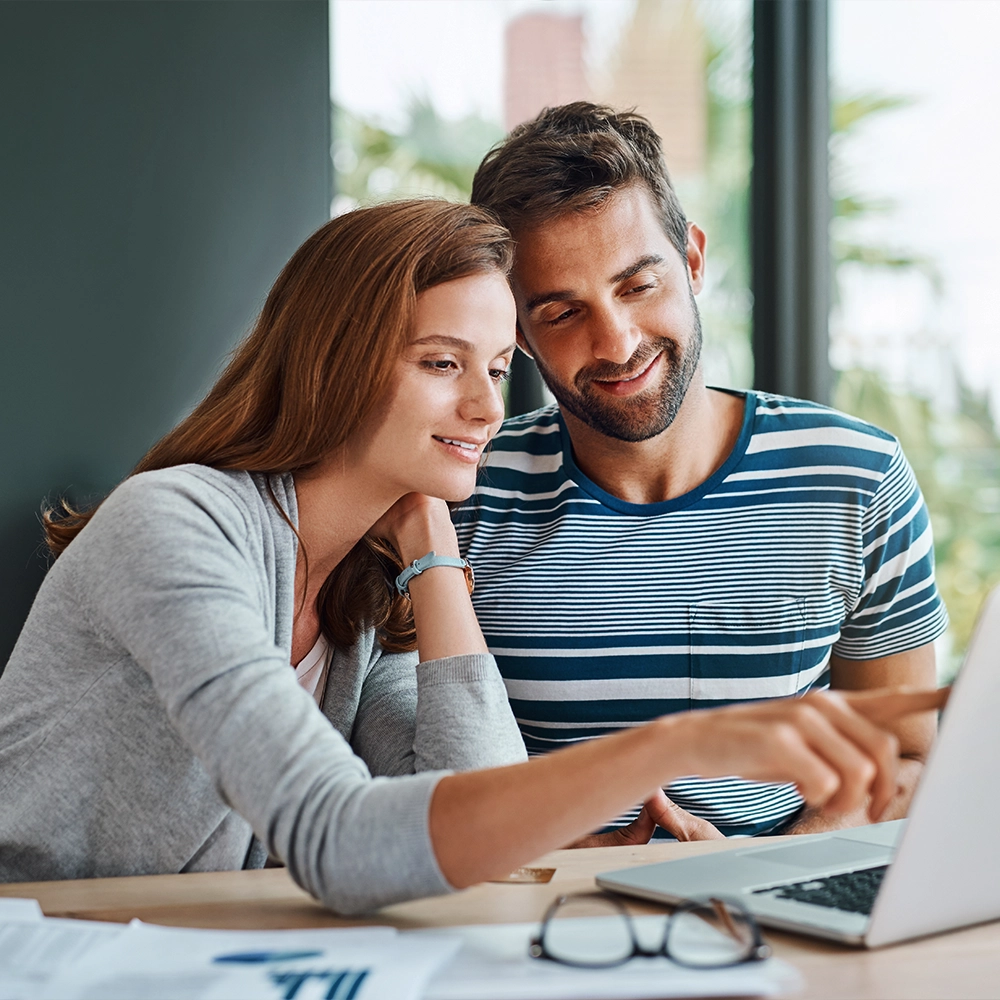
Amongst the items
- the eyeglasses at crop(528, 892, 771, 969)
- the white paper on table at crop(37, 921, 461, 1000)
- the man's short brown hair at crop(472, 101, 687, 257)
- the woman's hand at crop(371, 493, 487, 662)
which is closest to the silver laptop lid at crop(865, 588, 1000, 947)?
the eyeglasses at crop(528, 892, 771, 969)

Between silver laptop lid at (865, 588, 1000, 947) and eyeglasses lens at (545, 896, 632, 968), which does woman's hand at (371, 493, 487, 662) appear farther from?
silver laptop lid at (865, 588, 1000, 947)

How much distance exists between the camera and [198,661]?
916 mm

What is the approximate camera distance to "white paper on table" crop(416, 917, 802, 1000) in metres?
0.70

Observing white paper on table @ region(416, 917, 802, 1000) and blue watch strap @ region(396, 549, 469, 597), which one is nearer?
white paper on table @ region(416, 917, 802, 1000)

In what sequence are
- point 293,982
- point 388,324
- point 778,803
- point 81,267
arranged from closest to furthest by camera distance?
point 293,982, point 388,324, point 81,267, point 778,803

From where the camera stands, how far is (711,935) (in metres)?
0.80

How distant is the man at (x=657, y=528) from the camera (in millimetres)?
1648

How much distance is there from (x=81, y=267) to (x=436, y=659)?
0.74m

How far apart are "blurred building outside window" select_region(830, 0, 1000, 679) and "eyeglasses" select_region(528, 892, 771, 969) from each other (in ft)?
5.86

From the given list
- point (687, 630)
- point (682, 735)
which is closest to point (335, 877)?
point (682, 735)

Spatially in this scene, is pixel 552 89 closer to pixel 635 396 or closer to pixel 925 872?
pixel 635 396

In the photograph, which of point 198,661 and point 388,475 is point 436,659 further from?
point 198,661

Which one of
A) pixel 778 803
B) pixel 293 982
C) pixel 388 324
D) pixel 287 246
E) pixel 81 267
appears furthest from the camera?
pixel 287 246

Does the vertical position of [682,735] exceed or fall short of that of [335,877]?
it exceeds it
